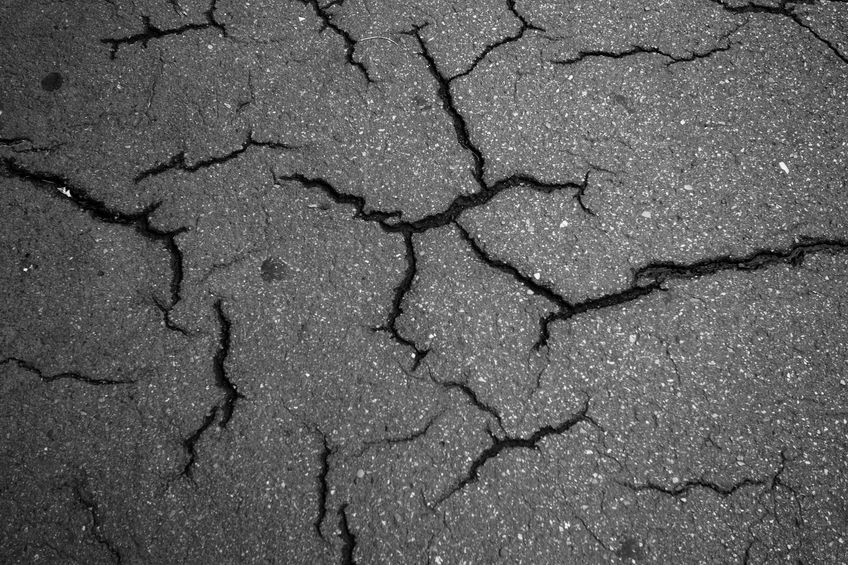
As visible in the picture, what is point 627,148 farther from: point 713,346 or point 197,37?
point 197,37

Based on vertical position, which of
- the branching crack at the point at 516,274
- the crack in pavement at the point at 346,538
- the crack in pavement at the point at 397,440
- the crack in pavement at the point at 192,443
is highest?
the branching crack at the point at 516,274

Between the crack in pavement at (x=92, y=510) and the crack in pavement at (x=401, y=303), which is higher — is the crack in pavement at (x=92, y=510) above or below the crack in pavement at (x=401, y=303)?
below

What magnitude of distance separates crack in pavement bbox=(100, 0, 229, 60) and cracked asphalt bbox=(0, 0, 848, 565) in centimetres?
1

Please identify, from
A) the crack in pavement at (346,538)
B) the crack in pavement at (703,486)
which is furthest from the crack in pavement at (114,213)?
the crack in pavement at (703,486)

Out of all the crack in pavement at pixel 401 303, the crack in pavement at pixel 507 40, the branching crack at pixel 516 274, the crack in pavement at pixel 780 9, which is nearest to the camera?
the crack in pavement at pixel 401 303

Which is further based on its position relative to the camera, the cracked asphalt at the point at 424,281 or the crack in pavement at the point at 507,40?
the crack in pavement at the point at 507,40

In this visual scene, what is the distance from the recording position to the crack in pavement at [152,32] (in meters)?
3.29

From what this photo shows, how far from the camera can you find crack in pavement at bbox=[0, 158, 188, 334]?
2787mm

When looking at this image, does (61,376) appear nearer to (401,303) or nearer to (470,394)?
(401,303)

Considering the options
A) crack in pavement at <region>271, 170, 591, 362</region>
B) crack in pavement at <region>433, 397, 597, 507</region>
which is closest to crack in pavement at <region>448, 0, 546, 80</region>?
crack in pavement at <region>271, 170, 591, 362</region>

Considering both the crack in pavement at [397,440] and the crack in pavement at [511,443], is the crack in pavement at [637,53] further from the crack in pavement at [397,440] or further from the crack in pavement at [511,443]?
the crack in pavement at [397,440]

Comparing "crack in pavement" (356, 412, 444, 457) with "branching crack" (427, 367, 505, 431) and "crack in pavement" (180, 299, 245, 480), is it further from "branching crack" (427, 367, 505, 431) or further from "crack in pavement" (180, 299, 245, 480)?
"crack in pavement" (180, 299, 245, 480)

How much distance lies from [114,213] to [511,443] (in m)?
1.86

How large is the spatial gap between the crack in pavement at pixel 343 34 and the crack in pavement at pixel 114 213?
1.09 metres
